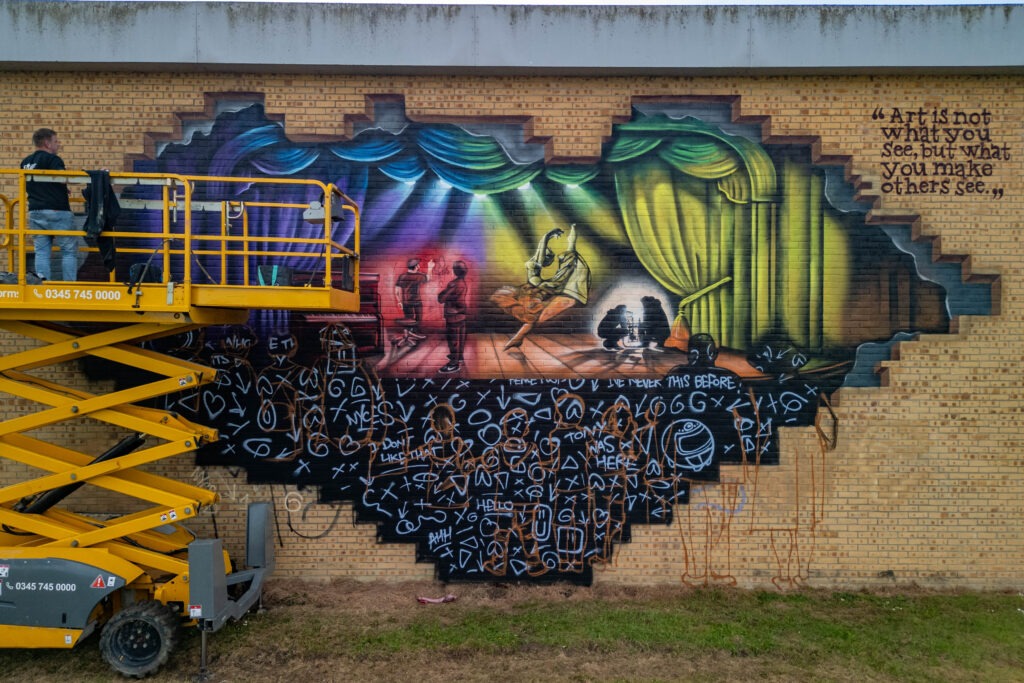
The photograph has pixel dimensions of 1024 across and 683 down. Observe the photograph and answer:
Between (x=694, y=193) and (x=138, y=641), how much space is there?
7.06 meters

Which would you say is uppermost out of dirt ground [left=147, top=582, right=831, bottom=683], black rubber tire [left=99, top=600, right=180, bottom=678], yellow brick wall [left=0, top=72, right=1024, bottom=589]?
yellow brick wall [left=0, top=72, right=1024, bottom=589]

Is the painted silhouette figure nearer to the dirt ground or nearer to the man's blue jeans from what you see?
the dirt ground

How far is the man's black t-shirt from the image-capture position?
229 inches

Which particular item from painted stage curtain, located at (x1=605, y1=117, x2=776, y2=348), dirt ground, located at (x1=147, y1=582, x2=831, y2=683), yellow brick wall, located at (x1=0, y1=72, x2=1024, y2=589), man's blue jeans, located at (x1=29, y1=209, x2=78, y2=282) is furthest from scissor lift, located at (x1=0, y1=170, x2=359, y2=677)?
painted stage curtain, located at (x1=605, y1=117, x2=776, y2=348)

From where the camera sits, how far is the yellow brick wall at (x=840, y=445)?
7324 mm

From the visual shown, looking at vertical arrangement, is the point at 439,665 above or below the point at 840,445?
below

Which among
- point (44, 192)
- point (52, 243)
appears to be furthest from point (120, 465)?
point (44, 192)

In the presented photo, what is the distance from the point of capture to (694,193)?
24.5ft

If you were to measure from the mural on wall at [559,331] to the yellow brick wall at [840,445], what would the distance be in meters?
0.14

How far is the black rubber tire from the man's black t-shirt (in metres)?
3.63

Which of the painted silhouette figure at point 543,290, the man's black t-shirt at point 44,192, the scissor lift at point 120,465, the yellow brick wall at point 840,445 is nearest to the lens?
the scissor lift at point 120,465

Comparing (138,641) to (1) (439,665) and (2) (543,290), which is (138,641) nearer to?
(1) (439,665)

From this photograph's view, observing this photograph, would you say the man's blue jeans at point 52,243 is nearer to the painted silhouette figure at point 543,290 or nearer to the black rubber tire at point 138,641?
the black rubber tire at point 138,641

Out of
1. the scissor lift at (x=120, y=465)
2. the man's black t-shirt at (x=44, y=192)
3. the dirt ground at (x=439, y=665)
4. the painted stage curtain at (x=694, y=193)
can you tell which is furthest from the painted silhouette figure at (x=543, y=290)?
the man's black t-shirt at (x=44, y=192)
